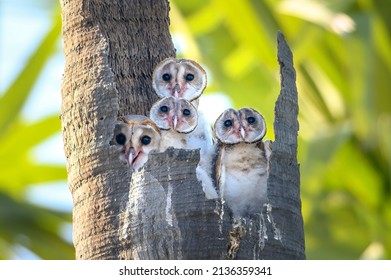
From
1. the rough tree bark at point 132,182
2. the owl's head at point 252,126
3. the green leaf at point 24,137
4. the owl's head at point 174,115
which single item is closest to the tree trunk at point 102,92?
the rough tree bark at point 132,182

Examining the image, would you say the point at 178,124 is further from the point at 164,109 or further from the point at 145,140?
the point at 145,140

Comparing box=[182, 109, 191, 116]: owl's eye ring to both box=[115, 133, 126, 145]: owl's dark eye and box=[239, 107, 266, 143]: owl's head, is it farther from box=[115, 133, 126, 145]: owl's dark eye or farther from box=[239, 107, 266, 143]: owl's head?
box=[115, 133, 126, 145]: owl's dark eye

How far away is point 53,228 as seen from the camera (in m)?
13.2

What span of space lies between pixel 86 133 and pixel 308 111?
6.01 m

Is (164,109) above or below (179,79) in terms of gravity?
below

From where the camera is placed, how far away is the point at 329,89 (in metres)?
11.8

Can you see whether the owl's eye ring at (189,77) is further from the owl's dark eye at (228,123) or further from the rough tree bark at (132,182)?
the owl's dark eye at (228,123)

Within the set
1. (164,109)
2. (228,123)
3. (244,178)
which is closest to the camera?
(244,178)

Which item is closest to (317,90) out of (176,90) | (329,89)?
(329,89)

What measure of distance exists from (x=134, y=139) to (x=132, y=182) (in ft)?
1.73

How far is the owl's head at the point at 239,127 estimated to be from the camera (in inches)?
241

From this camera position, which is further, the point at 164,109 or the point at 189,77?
the point at 189,77

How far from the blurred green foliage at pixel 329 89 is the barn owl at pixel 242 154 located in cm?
386

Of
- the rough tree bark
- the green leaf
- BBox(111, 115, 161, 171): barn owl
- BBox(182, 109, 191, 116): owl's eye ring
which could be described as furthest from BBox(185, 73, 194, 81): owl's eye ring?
the green leaf
